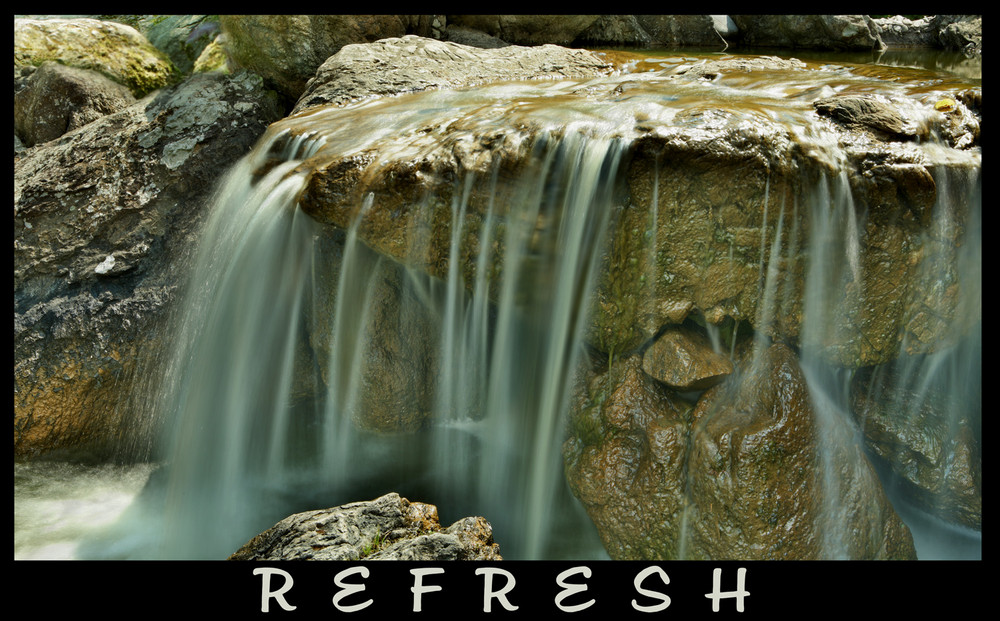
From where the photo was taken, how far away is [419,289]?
415cm

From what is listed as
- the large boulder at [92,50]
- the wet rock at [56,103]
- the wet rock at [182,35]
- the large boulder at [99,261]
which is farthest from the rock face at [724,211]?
the wet rock at [182,35]

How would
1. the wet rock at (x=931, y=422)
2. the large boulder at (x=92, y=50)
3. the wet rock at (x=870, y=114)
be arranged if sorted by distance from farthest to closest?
1. the large boulder at (x=92, y=50)
2. the wet rock at (x=931, y=422)
3. the wet rock at (x=870, y=114)

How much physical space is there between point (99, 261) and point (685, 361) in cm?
413

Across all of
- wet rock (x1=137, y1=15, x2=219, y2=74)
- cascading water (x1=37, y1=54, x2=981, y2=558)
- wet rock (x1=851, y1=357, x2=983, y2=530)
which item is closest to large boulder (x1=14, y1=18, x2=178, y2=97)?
wet rock (x1=137, y1=15, x2=219, y2=74)

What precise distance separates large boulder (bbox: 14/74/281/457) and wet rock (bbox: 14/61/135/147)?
4.25ft

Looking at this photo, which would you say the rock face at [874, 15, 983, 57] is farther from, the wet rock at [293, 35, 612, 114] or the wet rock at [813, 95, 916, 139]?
the wet rock at [813, 95, 916, 139]

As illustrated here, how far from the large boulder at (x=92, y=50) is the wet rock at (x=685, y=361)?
6311 mm

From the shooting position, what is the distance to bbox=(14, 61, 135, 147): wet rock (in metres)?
6.45

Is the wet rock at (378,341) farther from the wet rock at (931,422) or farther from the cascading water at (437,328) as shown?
the wet rock at (931,422)

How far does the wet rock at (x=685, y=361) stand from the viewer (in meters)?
3.60

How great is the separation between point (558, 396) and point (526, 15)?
234 inches
